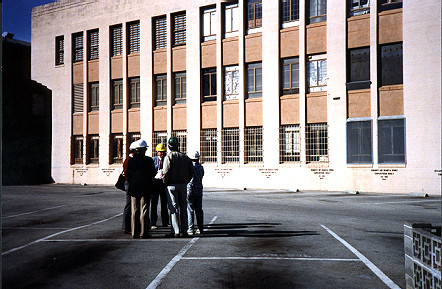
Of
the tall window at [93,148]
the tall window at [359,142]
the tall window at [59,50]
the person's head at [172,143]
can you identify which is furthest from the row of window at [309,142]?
the person's head at [172,143]

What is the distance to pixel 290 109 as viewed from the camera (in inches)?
930

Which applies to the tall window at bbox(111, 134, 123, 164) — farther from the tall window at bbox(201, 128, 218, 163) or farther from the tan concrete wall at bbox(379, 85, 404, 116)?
the tan concrete wall at bbox(379, 85, 404, 116)

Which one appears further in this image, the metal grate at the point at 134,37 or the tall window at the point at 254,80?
the metal grate at the point at 134,37

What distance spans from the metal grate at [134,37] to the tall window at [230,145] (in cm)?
866

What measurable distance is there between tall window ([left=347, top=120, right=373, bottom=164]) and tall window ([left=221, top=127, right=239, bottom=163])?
6261mm

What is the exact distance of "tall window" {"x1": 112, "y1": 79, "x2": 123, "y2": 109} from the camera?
30.0 m

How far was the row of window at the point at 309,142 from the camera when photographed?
2095 cm

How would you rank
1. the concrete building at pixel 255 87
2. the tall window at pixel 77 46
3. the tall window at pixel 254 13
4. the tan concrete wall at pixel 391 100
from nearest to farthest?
the concrete building at pixel 255 87 → the tan concrete wall at pixel 391 100 → the tall window at pixel 254 13 → the tall window at pixel 77 46

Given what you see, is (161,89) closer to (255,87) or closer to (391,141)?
(255,87)

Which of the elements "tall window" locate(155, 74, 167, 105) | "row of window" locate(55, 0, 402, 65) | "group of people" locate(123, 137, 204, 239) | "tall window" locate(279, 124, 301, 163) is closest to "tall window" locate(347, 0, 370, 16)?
"row of window" locate(55, 0, 402, 65)

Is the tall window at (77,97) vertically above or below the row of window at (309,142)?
above

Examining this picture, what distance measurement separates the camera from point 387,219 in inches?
480

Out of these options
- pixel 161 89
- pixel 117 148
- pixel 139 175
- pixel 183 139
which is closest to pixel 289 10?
pixel 161 89

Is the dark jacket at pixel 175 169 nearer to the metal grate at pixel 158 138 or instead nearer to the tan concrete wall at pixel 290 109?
the tan concrete wall at pixel 290 109
